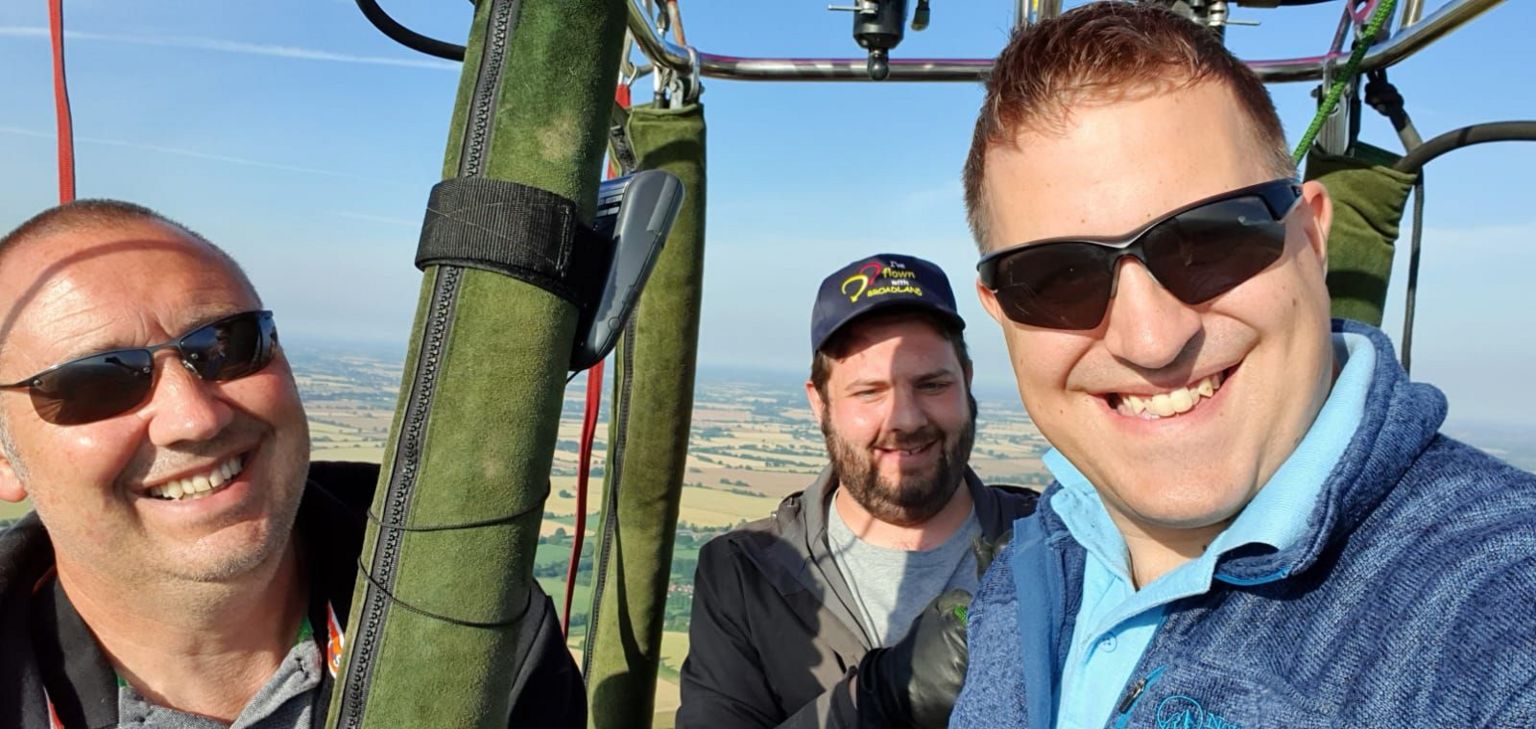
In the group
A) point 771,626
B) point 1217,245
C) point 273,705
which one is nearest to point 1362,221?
point 1217,245

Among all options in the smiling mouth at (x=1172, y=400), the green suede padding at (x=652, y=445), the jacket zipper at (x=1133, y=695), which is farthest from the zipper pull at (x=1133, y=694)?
the green suede padding at (x=652, y=445)

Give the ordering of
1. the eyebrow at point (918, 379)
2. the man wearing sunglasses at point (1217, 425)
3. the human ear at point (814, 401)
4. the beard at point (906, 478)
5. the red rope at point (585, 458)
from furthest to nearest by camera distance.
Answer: the human ear at point (814, 401) < the eyebrow at point (918, 379) < the beard at point (906, 478) < the red rope at point (585, 458) < the man wearing sunglasses at point (1217, 425)

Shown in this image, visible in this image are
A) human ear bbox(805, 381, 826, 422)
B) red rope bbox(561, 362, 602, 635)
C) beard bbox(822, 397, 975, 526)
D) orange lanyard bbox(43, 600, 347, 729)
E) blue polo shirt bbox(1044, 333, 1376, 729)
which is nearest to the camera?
blue polo shirt bbox(1044, 333, 1376, 729)

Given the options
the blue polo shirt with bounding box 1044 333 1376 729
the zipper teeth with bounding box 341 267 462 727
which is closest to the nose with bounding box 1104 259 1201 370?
the blue polo shirt with bounding box 1044 333 1376 729

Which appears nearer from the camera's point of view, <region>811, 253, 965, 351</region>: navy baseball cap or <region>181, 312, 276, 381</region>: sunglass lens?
<region>181, 312, 276, 381</region>: sunglass lens

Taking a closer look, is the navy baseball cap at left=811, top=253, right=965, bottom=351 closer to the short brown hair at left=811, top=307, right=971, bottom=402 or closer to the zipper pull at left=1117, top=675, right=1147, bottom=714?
the short brown hair at left=811, top=307, right=971, bottom=402

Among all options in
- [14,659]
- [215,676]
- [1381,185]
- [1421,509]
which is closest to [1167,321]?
[1421,509]

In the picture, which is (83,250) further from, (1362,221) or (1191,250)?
(1362,221)

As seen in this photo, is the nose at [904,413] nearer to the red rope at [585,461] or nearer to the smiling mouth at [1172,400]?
the red rope at [585,461]
